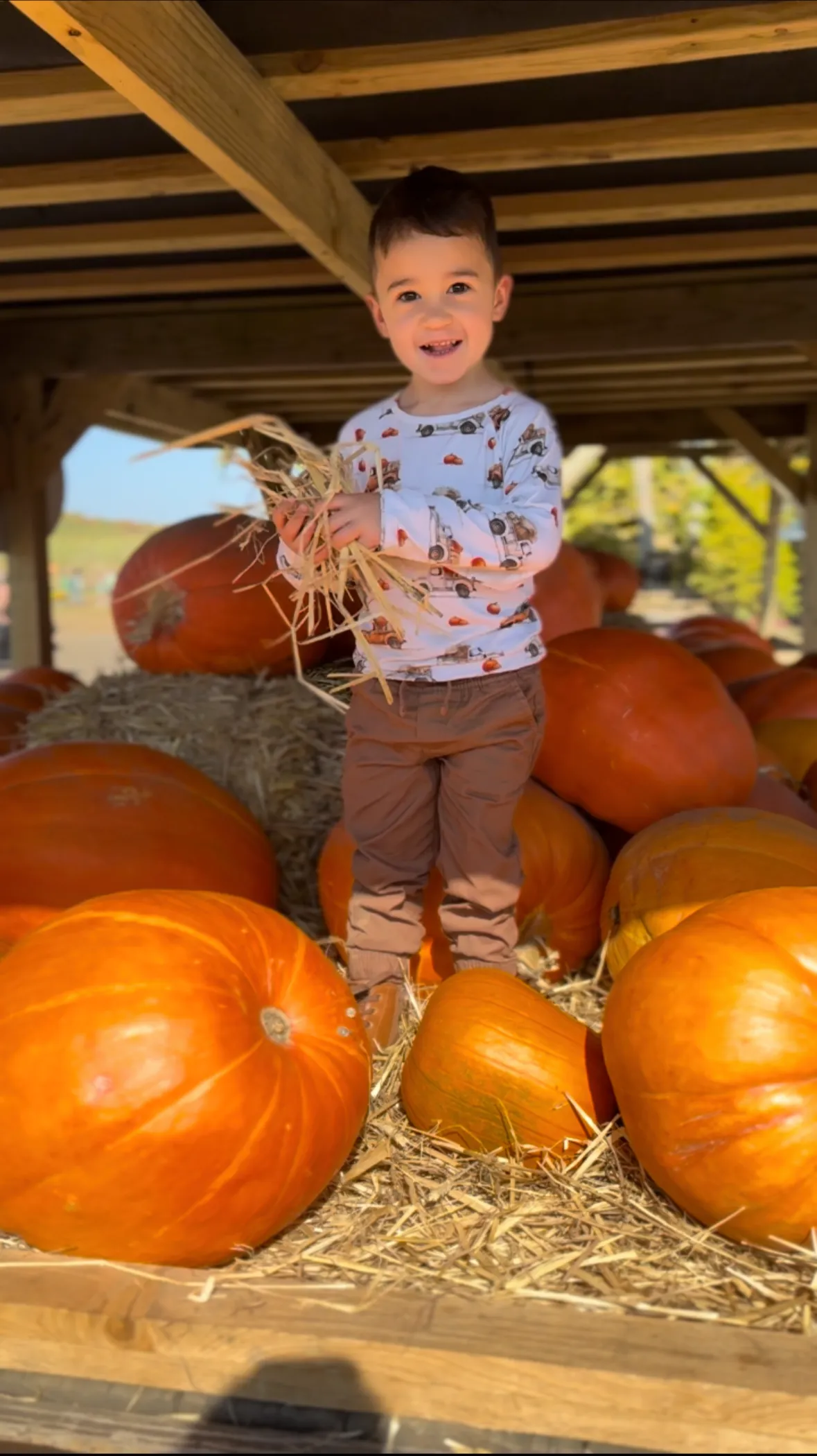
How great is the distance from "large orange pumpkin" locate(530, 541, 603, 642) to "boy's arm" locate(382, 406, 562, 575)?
1600 millimetres

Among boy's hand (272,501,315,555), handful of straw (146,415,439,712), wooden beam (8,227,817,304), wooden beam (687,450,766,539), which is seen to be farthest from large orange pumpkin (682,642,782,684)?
wooden beam (687,450,766,539)

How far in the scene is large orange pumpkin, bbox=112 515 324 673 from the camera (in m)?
3.39

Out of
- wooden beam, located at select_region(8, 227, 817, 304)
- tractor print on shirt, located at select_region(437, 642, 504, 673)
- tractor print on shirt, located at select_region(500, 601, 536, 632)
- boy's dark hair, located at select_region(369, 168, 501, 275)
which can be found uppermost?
wooden beam, located at select_region(8, 227, 817, 304)

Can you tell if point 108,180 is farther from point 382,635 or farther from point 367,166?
point 382,635

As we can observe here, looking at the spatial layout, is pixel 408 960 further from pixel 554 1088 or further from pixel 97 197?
pixel 97 197

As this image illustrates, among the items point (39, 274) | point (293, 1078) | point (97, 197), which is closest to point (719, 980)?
point (293, 1078)

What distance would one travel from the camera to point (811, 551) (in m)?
7.34

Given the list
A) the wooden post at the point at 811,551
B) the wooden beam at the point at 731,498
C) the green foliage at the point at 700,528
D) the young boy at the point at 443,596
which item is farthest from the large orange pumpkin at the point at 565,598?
the green foliage at the point at 700,528

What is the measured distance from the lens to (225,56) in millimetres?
2279

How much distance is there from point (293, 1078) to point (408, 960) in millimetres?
807

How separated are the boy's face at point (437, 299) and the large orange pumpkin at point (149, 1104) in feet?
3.51

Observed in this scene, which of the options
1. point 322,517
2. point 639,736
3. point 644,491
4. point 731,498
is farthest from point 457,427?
point 644,491

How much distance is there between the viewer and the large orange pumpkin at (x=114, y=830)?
8.13ft

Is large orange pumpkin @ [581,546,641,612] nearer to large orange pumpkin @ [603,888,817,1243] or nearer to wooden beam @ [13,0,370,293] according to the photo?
wooden beam @ [13,0,370,293]
